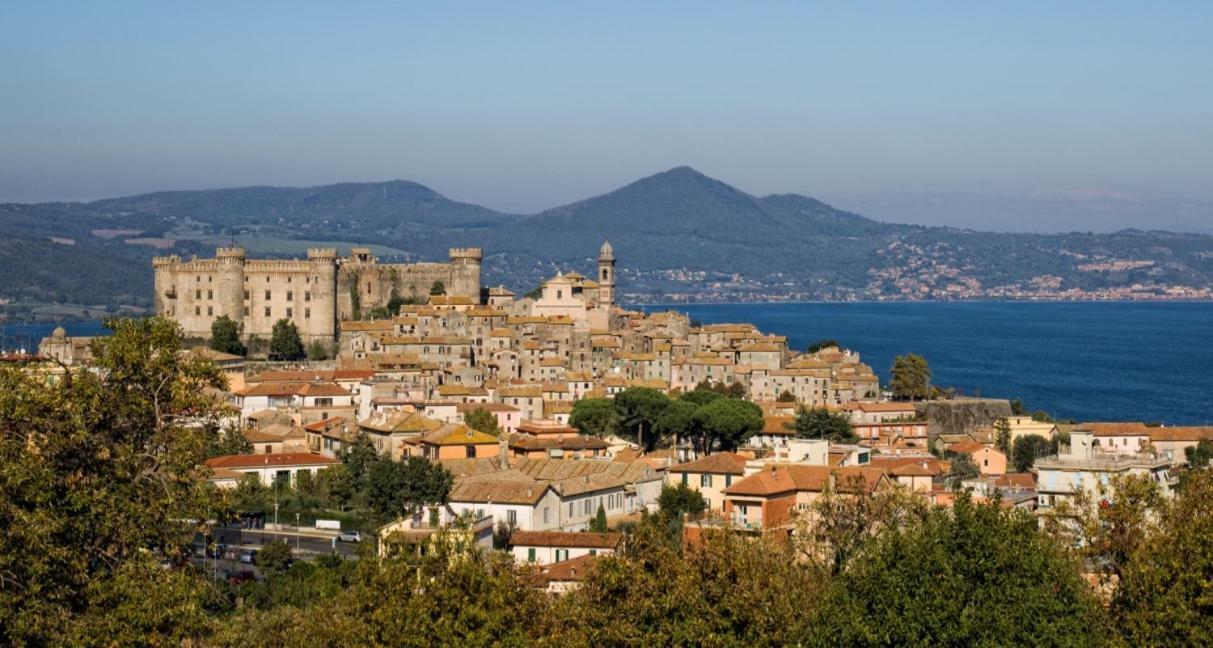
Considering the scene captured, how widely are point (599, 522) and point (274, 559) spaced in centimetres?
867

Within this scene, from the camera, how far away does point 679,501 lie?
44.2 meters

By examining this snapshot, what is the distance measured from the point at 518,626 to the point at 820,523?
1103cm

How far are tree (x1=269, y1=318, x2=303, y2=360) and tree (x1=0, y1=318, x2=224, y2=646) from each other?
5149 centimetres

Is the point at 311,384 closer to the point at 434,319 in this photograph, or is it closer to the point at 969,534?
the point at 434,319

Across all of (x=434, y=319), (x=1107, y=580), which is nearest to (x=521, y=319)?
(x=434, y=319)

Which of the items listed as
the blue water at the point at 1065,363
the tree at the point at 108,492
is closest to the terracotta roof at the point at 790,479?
the tree at the point at 108,492

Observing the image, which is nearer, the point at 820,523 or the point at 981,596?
the point at 981,596

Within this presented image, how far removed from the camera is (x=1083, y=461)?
42.4m

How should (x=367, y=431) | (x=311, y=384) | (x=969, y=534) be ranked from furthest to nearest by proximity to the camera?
1. (x=311, y=384)
2. (x=367, y=431)
3. (x=969, y=534)

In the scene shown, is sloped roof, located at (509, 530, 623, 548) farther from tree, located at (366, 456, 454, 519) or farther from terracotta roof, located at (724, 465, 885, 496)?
tree, located at (366, 456, 454, 519)

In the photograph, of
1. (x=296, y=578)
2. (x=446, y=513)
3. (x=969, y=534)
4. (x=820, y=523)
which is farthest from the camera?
(x=446, y=513)

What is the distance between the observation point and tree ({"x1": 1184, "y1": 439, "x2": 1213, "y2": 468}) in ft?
176

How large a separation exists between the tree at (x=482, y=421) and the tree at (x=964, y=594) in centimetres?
3208

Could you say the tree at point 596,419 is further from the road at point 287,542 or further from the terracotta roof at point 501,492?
the road at point 287,542
